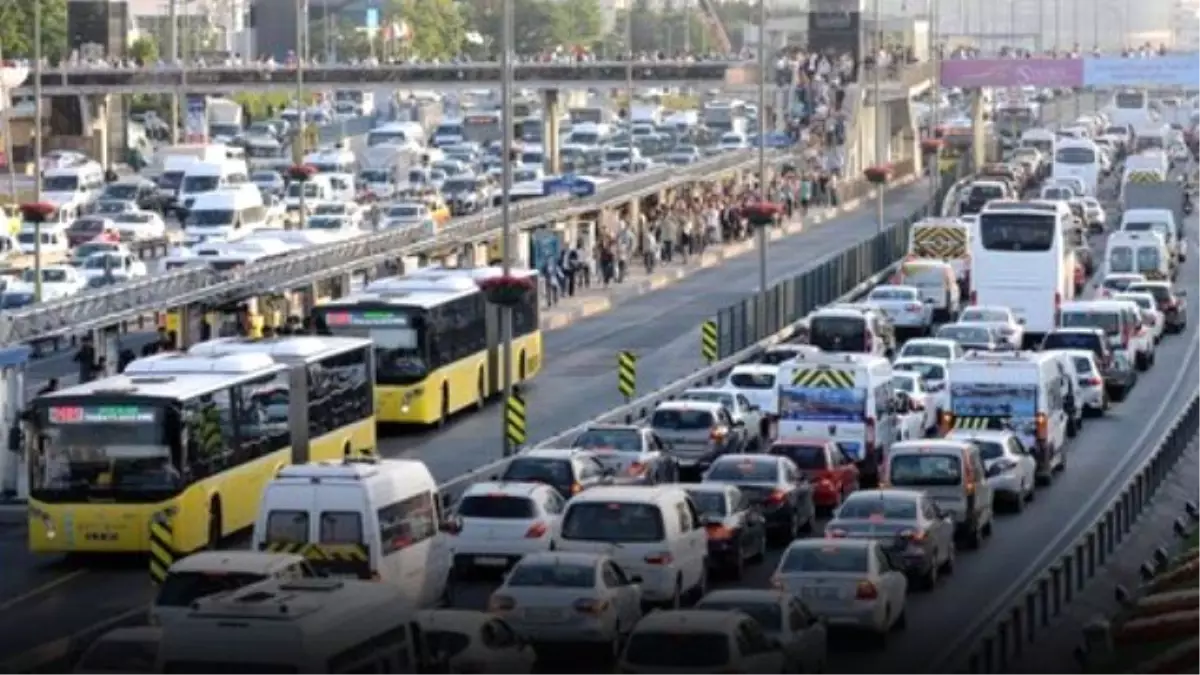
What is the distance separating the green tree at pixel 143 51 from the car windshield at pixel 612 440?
350 feet

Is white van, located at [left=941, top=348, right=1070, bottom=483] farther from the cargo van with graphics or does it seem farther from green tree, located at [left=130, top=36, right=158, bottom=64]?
green tree, located at [left=130, top=36, right=158, bottom=64]

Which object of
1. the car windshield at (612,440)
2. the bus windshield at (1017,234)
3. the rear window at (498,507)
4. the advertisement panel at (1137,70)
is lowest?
the car windshield at (612,440)

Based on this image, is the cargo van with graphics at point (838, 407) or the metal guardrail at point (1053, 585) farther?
the cargo van with graphics at point (838, 407)

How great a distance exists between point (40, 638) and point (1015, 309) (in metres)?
34.9

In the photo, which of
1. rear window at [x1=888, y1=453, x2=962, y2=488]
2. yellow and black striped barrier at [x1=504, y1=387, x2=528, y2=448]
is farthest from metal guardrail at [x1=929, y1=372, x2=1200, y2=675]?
yellow and black striped barrier at [x1=504, y1=387, x2=528, y2=448]

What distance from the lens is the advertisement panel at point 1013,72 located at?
12938 cm

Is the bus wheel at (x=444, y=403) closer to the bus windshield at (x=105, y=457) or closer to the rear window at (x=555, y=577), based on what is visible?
the bus windshield at (x=105, y=457)

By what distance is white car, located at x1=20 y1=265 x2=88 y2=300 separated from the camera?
225 feet

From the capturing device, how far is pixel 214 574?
96.1 feet

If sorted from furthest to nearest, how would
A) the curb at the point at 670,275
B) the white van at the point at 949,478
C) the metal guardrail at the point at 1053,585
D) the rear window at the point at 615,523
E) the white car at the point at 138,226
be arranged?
the white car at the point at 138,226, the curb at the point at 670,275, the white van at the point at 949,478, the rear window at the point at 615,523, the metal guardrail at the point at 1053,585

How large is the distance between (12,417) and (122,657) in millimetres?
16055

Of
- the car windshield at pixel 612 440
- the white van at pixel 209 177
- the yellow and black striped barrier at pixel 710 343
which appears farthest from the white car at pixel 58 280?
the white van at pixel 209 177

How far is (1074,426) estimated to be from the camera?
52.0 meters

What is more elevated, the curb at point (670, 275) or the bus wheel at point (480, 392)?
the bus wheel at point (480, 392)
